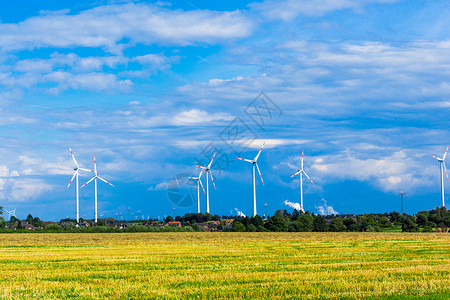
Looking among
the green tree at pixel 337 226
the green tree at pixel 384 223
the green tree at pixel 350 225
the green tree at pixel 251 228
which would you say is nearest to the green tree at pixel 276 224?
the green tree at pixel 251 228

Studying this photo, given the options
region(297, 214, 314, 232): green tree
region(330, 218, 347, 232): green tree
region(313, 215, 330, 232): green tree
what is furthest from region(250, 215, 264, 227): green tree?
region(330, 218, 347, 232): green tree

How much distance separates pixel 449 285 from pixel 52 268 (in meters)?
21.1

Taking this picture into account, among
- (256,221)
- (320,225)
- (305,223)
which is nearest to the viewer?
(320,225)

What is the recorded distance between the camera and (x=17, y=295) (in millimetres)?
19734

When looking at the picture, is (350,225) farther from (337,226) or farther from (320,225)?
(320,225)

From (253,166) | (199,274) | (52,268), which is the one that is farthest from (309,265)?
(253,166)

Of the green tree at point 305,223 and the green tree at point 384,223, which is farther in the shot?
the green tree at point 384,223

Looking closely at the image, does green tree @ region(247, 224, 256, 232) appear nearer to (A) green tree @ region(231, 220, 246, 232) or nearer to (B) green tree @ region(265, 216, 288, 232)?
(A) green tree @ region(231, 220, 246, 232)

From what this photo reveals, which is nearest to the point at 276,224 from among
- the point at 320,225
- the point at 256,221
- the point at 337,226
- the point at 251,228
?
the point at 256,221

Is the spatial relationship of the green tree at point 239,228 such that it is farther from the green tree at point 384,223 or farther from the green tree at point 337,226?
the green tree at point 384,223

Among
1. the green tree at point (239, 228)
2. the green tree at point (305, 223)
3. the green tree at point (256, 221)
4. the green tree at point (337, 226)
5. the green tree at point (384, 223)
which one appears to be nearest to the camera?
the green tree at point (239, 228)

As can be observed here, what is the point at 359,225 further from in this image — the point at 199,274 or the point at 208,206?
the point at 199,274

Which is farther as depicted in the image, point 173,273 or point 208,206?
point 208,206

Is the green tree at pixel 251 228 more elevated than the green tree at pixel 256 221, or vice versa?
the green tree at pixel 256 221
